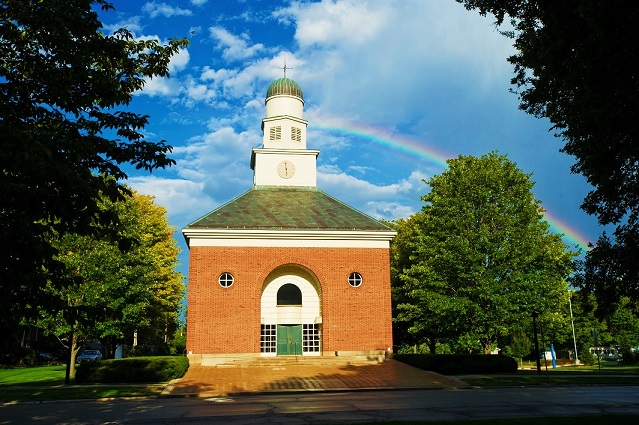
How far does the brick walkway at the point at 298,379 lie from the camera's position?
65.9 feet

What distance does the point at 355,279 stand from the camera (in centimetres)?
3186

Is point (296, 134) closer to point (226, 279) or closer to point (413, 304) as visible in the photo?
point (226, 279)

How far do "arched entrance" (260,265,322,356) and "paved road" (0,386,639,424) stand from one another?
1258 centimetres

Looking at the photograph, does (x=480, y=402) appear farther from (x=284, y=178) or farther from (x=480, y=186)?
(x=284, y=178)

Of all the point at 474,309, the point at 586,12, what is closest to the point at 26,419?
the point at 586,12

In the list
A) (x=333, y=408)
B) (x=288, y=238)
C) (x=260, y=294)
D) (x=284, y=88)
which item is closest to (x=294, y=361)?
(x=260, y=294)

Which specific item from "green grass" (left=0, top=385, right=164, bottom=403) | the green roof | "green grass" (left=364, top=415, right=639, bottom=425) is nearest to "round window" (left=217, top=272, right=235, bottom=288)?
the green roof

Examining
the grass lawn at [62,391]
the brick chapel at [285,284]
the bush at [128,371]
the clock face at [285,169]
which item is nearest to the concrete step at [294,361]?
the brick chapel at [285,284]

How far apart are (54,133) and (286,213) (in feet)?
86.4

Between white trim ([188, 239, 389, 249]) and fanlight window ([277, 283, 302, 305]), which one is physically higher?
white trim ([188, 239, 389, 249])

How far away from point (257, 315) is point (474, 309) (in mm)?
11833

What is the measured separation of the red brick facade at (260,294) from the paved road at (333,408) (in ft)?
36.4

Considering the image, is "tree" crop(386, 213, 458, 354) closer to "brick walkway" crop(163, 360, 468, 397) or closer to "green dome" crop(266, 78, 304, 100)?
"brick walkway" crop(163, 360, 468, 397)

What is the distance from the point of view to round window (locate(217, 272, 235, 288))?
30359mm
